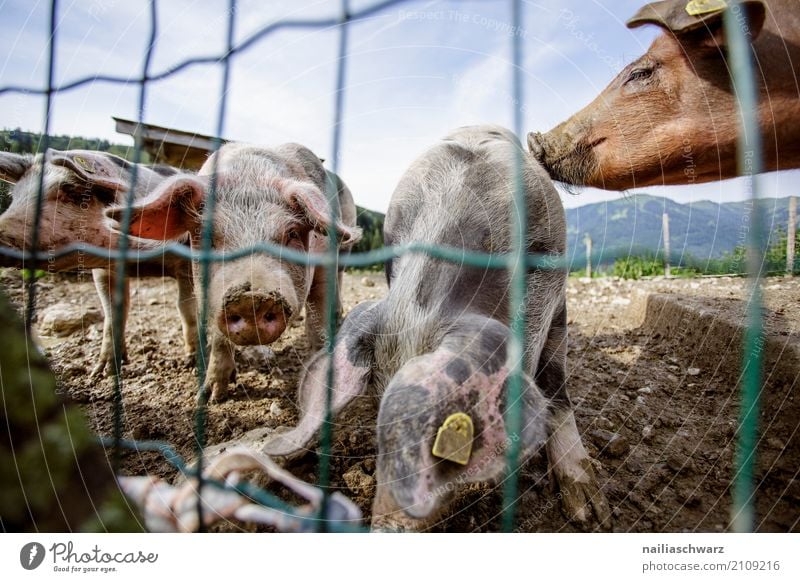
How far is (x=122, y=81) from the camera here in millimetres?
1180

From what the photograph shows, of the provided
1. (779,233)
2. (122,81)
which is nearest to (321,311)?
(122,81)

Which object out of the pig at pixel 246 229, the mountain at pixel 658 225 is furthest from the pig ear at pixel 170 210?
the mountain at pixel 658 225

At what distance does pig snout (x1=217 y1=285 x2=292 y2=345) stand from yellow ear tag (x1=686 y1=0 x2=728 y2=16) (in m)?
1.44

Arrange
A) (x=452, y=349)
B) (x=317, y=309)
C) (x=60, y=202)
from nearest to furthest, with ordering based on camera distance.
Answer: (x=452, y=349) → (x=60, y=202) → (x=317, y=309)

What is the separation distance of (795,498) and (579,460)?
543 millimetres

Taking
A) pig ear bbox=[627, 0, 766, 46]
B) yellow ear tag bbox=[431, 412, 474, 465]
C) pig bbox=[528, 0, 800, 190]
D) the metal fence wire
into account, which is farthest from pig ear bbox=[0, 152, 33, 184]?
pig ear bbox=[627, 0, 766, 46]

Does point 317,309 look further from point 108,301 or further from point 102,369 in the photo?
point 108,301

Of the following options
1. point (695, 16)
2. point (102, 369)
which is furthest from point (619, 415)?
point (102, 369)

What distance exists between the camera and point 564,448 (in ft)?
4.81

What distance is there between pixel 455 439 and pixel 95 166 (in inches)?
78.0

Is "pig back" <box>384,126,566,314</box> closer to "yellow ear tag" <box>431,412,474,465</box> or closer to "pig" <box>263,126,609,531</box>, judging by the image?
"pig" <box>263,126,609,531</box>

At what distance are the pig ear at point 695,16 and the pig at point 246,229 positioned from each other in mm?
1049

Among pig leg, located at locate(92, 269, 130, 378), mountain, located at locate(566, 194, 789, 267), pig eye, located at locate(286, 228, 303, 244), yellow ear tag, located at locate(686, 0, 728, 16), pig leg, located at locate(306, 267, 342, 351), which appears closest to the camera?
yellow ear tag, located at locate(686, 0, 728, 16)

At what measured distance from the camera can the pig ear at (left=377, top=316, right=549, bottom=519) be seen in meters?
0.81
